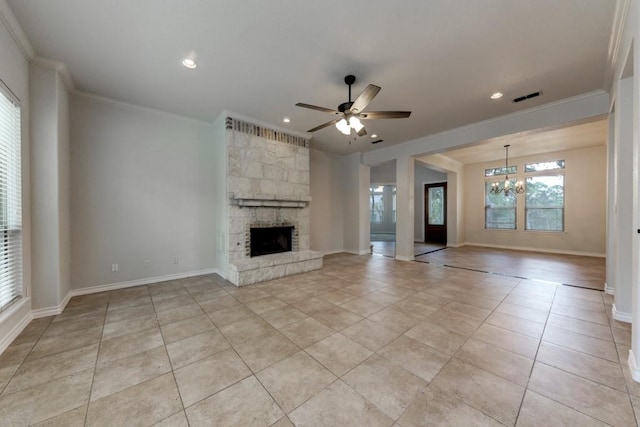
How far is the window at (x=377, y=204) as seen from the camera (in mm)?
13195

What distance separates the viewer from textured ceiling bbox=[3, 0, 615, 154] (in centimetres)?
214

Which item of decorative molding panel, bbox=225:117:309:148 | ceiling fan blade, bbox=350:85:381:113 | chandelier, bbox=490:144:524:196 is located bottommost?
chandelier, bbox=490:144:524:196

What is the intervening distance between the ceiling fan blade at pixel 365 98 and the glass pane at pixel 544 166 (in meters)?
7.66

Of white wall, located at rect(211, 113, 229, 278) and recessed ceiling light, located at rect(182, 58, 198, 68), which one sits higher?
recessed ceiling light, located at rect(182, 58, 198, 68)

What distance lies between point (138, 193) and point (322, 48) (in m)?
3.74

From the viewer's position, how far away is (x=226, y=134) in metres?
4.28

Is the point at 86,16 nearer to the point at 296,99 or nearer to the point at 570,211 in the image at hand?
the point at 296,99

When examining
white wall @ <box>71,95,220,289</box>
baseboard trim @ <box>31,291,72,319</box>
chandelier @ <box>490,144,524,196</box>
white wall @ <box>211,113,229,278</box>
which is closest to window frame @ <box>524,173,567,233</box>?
chandelier @ <box>490,144,524,196</box>

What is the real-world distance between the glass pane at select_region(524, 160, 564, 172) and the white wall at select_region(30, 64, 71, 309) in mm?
10881

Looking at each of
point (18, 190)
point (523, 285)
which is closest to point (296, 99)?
point (18, 190)

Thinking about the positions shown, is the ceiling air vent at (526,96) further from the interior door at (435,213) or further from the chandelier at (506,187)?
the interior door at (435,213)

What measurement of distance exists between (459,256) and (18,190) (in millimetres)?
8276

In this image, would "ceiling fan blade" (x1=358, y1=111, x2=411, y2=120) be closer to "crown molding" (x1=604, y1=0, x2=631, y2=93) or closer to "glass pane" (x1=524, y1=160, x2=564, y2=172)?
"crown molding" (x1=604, y1=0, x2=631, y2=93)

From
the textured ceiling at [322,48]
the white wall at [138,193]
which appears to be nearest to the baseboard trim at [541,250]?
the textured ceiling at [322,48]
